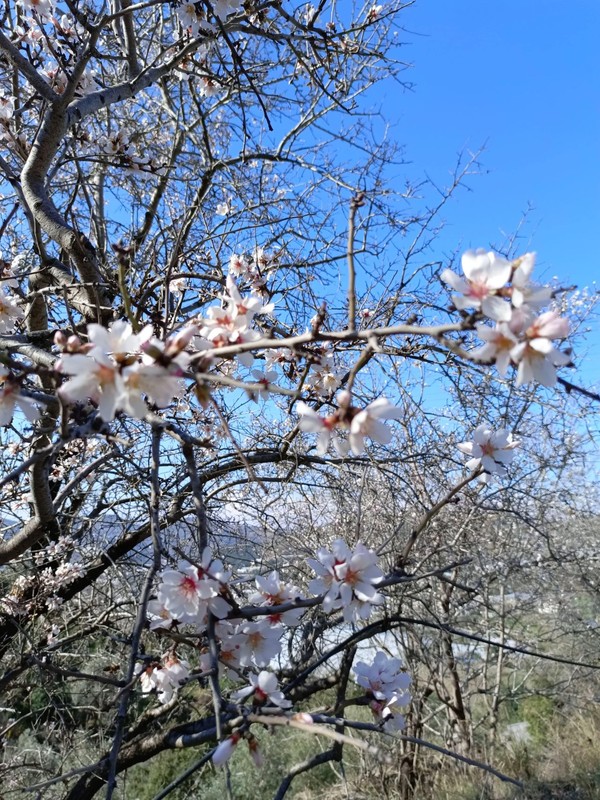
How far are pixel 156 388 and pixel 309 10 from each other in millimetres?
4424

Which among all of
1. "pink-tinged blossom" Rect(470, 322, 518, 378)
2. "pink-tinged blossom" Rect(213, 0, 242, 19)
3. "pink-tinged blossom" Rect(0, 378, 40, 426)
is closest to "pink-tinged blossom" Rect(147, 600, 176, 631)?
"pink-tinged blossom" Rect(0, 378, 40, 426)

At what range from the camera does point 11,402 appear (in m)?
0.92

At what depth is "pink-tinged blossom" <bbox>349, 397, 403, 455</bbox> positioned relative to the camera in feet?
2.69

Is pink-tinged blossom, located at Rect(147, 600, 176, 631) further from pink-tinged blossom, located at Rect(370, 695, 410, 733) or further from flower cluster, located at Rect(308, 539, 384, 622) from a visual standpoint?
pink-tinged blossom, located at Rect(370, 695, 410, 733)

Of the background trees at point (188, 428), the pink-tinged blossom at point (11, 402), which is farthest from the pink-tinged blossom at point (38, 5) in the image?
the pink-tinged blossom at point (11, 402)

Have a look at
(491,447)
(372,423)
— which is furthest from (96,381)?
(491,447)

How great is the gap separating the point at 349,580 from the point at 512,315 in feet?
1.93

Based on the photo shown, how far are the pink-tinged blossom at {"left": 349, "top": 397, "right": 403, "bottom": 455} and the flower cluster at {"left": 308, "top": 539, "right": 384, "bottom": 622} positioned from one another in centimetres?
27

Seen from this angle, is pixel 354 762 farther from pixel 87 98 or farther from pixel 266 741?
pixel 87 98

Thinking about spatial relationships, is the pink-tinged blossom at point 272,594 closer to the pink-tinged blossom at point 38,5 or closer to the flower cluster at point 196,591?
the flower cluster at point 196,591

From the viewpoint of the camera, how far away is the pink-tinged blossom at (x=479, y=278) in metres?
0.73

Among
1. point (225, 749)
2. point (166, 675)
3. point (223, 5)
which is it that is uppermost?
point (223, 5)

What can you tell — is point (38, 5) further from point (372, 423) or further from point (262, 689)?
point (262, 689)

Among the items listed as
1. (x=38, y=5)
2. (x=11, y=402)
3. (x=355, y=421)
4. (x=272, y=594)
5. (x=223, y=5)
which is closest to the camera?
(x=355, y=421)
